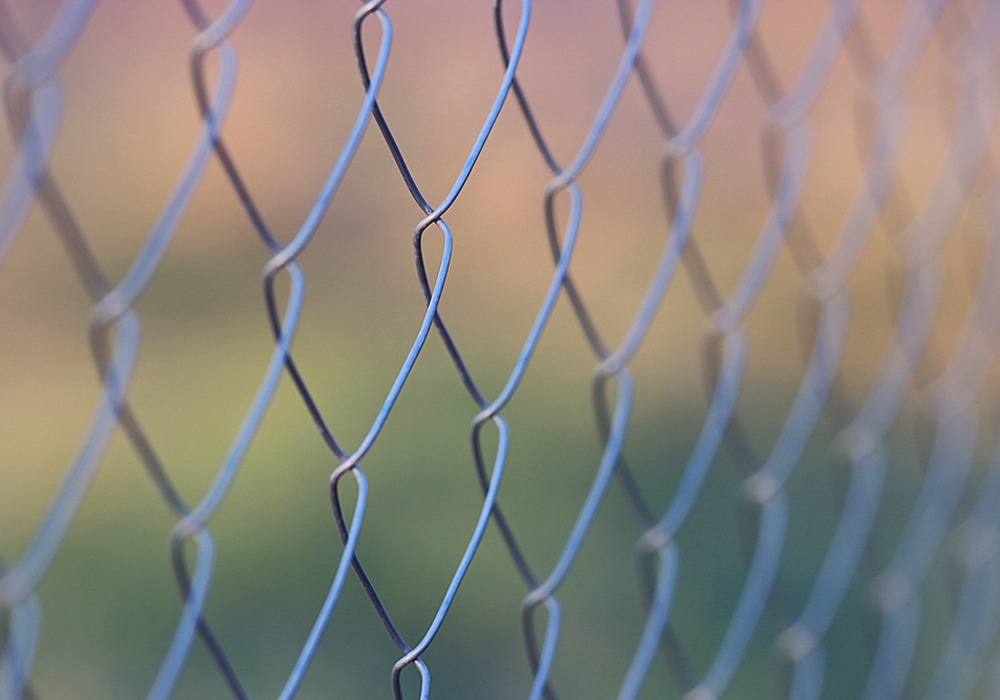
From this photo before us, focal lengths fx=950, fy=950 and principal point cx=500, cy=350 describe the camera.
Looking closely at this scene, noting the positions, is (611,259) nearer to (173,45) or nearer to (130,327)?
(173,45)

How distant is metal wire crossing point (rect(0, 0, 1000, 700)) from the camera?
107cm

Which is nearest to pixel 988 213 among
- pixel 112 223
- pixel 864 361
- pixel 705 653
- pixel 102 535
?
pixel 864 361

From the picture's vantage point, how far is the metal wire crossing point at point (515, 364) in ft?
3.51

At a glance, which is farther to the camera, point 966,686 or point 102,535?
point 102,535

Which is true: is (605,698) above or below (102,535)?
below

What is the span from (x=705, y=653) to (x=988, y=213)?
827mm

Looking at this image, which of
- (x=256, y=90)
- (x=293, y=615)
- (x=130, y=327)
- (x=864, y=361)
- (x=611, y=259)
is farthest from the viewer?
(x=256, y=90)

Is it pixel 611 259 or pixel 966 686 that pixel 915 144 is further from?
pixel 966 686

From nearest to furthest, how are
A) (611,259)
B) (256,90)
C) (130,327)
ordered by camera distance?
1. (130,327)
2. (611,259)
3. (256,90)

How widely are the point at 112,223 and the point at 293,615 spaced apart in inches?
51.5

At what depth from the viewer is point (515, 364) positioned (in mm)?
2166

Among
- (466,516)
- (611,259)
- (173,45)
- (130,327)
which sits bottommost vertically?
(466,516)

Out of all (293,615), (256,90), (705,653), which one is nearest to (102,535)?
(293,615)

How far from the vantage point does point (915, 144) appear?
248 centimetres
